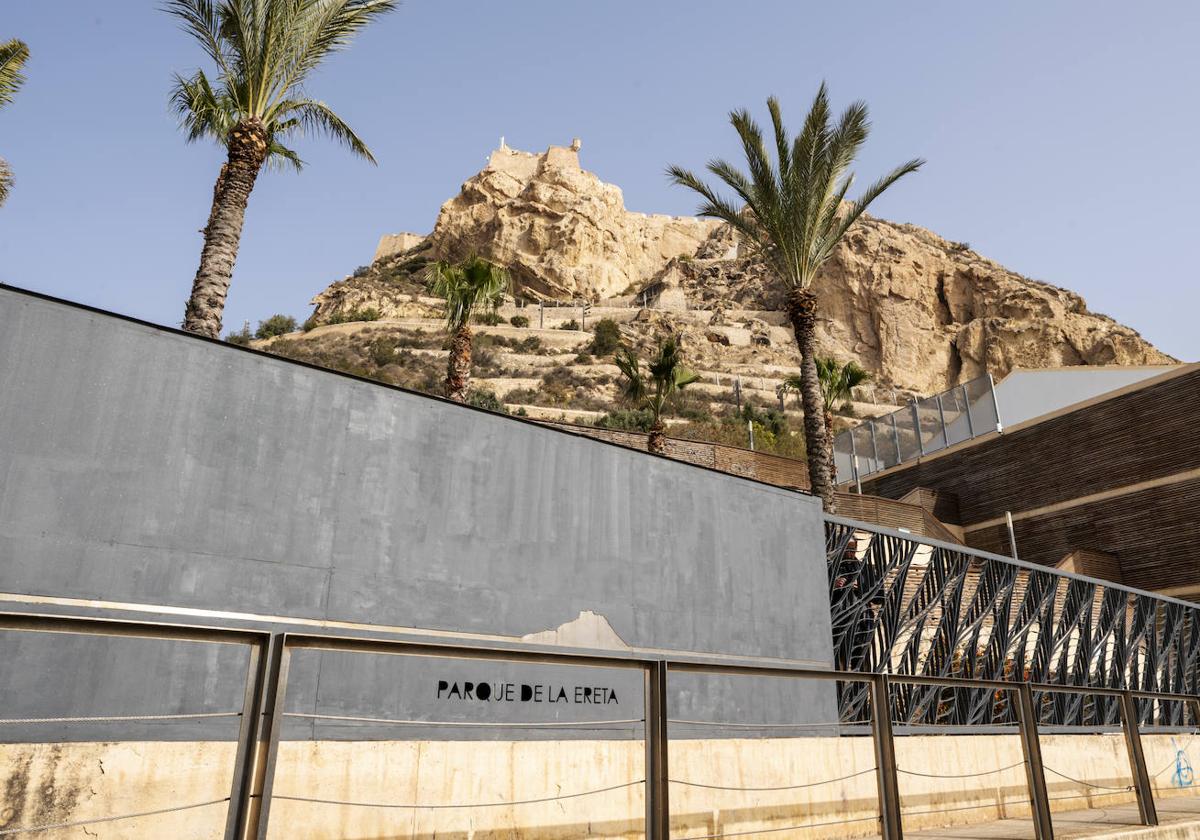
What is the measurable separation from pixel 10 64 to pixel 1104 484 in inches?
1142

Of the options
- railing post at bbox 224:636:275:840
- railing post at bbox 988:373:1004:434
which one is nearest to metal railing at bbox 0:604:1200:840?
railing post at bbox 224:636:275:840

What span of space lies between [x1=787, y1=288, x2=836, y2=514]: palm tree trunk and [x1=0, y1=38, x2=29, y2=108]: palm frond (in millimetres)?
16327

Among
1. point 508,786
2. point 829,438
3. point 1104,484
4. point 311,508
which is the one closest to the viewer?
point 508,786

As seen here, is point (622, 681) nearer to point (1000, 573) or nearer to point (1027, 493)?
point (1000, 573)

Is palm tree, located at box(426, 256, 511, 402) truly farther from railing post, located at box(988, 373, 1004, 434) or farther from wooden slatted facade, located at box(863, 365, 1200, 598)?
wooden slatted facade, located at box(863, 365, 1200, 598)

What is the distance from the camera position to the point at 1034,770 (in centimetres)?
613

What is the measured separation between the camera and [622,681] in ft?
29.3

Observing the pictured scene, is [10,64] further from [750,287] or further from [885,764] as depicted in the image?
[750,287]

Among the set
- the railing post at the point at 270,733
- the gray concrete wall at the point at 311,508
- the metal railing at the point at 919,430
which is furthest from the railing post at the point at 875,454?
the railing post at the point at 270,733

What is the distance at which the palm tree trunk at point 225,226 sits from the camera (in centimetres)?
1161

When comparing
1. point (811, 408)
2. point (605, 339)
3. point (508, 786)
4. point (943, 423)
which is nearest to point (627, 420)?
point (605, 339)

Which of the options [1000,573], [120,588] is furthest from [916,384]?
[120,588]

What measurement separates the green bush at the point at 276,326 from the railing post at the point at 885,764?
72323 millimetres

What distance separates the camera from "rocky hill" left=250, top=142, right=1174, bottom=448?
64062 mm
